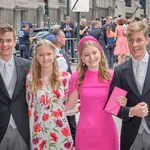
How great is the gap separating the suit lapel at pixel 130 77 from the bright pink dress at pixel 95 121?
1.41 feet

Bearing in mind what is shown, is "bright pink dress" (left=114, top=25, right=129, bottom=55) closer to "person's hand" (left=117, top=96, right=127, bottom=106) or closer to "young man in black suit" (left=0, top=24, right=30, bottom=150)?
"young man in black suit" (left=0, top=24, right=30, bottom=150)

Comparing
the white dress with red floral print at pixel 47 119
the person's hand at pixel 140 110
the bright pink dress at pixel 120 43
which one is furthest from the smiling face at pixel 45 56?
the bright pink dress at pixel 120 43

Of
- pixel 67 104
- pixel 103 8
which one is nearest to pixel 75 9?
pixel 67 104

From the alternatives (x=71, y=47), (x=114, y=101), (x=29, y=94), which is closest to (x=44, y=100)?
(x=29, y=94)

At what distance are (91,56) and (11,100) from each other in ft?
2.76

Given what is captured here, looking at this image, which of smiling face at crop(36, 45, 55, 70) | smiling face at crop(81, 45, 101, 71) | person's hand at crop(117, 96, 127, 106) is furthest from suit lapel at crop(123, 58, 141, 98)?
smiling face at crop(36, 45, 55, 70)

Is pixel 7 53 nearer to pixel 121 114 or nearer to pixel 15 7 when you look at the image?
pixel 121 114

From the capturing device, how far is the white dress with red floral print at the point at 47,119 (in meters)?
3.80

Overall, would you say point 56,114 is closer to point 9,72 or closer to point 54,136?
point 54,136

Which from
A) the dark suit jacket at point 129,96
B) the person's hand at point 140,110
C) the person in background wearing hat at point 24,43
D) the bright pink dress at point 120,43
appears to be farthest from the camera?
the person in background wearing hat at point 24,43

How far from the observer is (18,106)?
3.80m

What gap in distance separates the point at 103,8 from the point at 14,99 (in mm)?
38564

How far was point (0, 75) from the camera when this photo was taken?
377 centimetres

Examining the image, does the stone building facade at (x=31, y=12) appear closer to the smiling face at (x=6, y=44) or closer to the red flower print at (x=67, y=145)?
the smiling face at (x=6, y=44)
